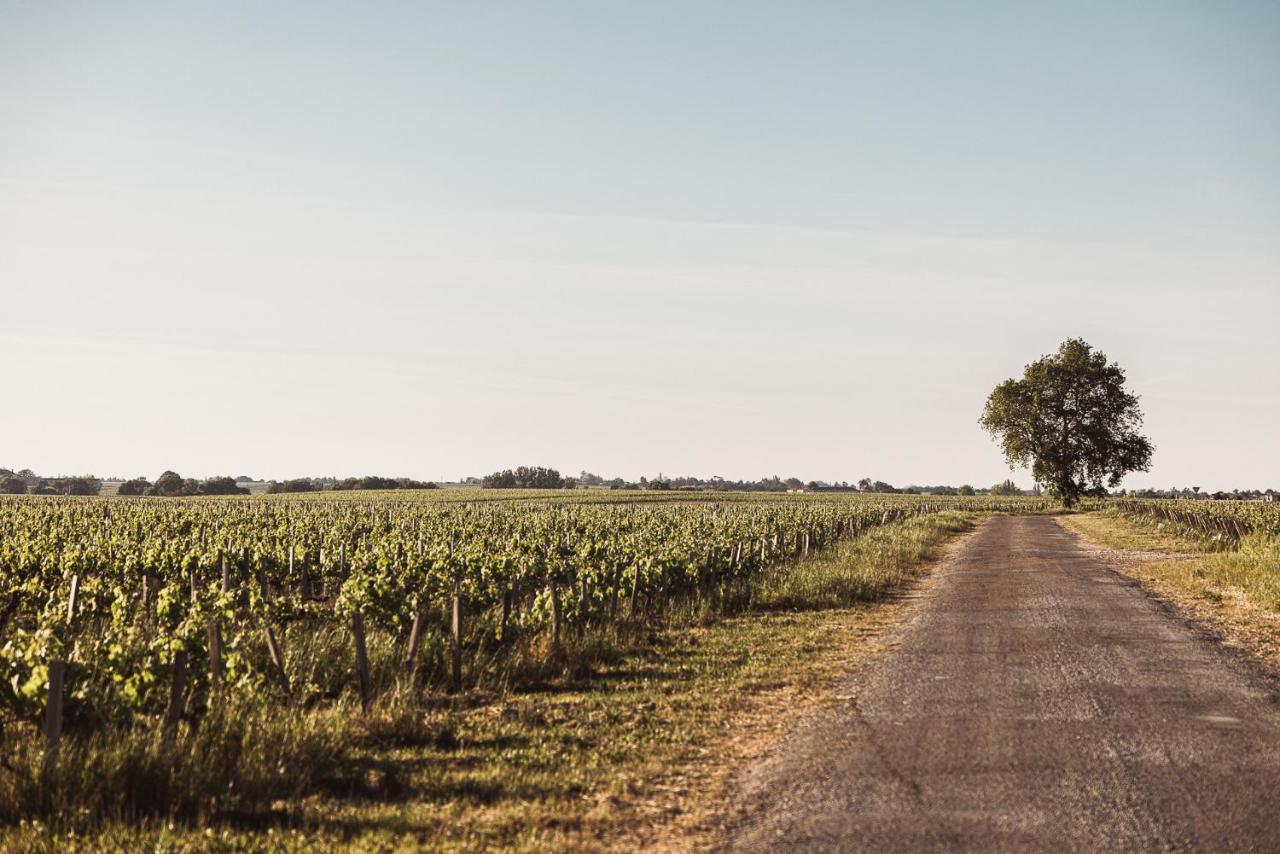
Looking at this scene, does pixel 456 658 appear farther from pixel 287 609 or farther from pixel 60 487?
pixel 60 487

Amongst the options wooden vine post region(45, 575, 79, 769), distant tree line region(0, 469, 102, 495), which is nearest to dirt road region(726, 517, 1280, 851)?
wooden vine post region(45, 575, 79, 769)

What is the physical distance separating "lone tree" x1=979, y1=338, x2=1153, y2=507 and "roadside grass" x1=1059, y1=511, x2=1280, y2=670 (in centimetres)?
4627

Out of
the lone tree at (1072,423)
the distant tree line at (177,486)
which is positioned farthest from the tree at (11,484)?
the lone tree at (1072,423)

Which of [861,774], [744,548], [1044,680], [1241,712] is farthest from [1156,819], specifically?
[744,548]

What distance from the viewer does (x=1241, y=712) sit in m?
10.3

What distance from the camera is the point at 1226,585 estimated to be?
72.5 feet

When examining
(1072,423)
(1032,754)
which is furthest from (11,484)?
(1032,754)

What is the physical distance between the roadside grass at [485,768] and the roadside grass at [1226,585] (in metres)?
7.02

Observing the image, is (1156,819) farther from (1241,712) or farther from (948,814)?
(1241,712)

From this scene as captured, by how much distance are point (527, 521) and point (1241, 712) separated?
3755cm

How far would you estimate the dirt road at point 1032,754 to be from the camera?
6727 mm

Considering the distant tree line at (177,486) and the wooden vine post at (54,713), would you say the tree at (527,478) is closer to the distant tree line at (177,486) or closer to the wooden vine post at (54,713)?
the distant tree line at (177,486)

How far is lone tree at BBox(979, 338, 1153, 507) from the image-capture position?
262ft

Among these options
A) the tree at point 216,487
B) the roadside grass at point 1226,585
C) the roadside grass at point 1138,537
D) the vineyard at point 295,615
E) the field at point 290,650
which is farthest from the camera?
the tree at point 216,487
